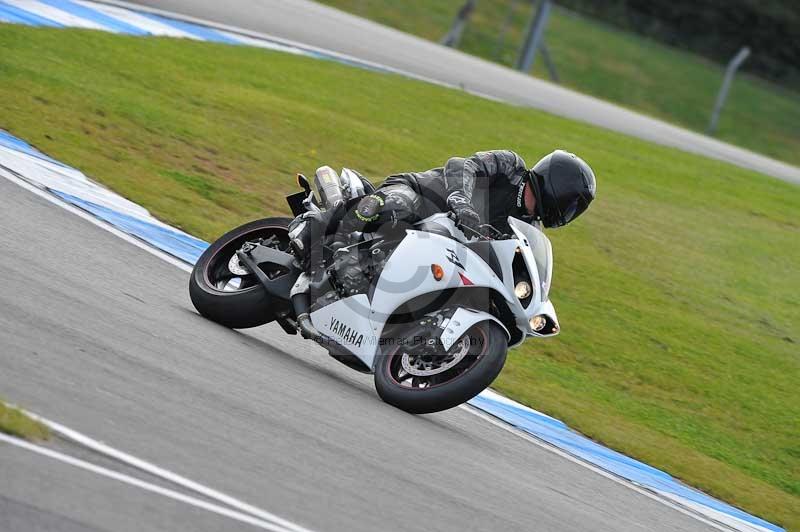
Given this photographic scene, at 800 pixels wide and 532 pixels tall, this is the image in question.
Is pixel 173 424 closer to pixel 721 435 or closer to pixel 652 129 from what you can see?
pixel 721 435

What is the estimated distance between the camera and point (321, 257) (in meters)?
7.89

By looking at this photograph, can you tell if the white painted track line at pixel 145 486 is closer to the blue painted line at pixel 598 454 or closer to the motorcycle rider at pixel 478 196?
the motorcycle rider at pixel 478 196

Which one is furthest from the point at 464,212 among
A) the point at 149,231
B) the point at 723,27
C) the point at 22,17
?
the point at 723,27

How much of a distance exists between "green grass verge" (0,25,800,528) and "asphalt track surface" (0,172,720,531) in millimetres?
2189

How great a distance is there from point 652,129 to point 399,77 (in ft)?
28.6

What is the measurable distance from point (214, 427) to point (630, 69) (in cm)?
3514

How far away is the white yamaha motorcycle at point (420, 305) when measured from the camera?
723 centimetres

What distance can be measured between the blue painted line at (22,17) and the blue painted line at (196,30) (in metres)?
2.87

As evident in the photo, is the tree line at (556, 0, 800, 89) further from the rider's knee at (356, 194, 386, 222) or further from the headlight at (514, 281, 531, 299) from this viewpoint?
the headlight at (514, 281, 531, 299)

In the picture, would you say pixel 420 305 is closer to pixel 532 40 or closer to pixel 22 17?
pixel 22 17

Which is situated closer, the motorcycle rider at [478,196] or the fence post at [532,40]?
the motorcycle rider at [478,196]

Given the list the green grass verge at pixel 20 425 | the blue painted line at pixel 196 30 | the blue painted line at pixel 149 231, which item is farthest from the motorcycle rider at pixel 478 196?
the blue painted line at pixel 196 30

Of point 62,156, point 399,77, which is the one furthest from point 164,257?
point 399,77

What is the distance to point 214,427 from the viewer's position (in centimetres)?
562
